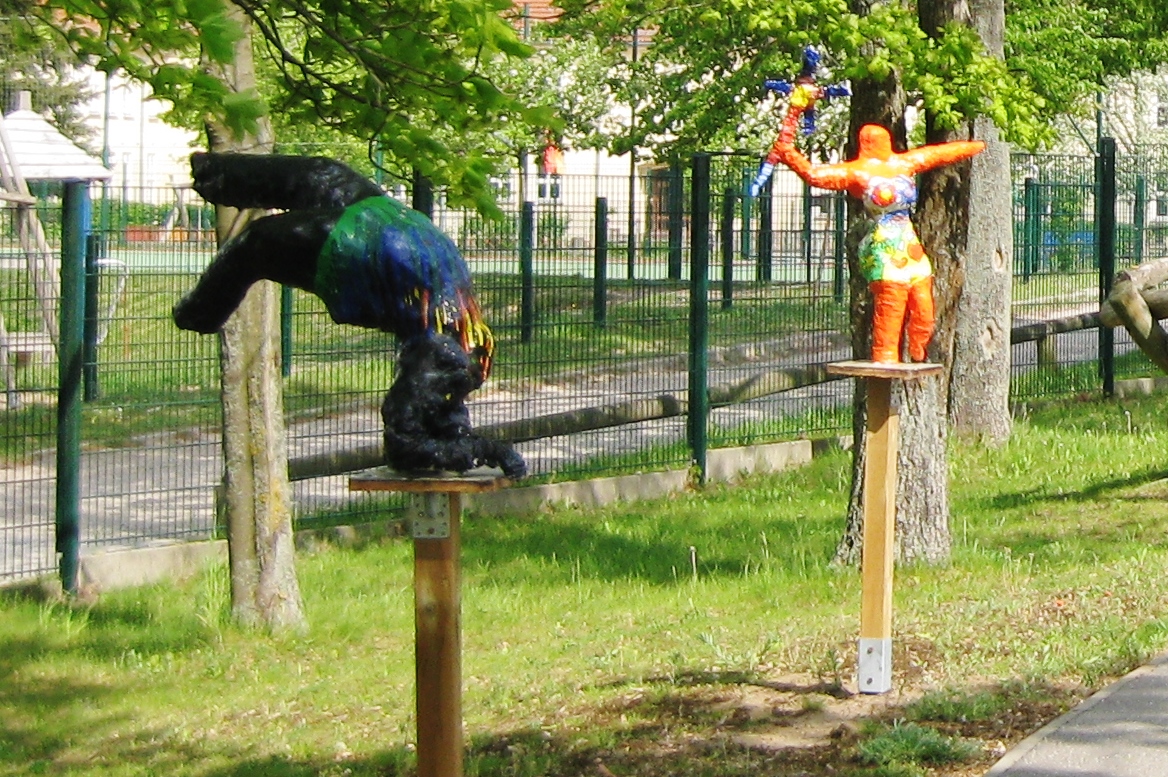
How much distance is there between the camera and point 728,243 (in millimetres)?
13086

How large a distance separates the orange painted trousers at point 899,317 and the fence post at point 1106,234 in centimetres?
1020

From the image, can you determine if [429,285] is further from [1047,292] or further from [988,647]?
[1047,292]

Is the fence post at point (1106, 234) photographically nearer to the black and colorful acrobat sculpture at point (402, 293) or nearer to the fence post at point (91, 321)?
the fence post at point (91, 321)

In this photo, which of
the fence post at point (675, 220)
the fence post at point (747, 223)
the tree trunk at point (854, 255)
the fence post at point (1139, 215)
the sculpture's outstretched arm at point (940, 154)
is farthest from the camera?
the fence post at point (1139, 215)

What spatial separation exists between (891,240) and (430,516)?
3.35m

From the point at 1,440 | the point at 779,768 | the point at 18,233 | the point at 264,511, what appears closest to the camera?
the point at 779,768

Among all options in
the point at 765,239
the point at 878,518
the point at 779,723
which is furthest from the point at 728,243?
the point at 779,723

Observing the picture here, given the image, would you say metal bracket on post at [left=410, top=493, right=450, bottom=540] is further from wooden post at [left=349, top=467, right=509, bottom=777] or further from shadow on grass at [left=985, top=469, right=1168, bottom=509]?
shadow on grass at [left=985, top=469, right=1168, bottom=509]

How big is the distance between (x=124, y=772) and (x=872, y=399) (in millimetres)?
3267

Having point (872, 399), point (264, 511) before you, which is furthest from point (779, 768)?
point (264, 511)

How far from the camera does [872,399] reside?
674 centimetres

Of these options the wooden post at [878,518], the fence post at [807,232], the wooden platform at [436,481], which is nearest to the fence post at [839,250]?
the fence post at [807,232]

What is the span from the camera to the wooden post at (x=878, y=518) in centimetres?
659

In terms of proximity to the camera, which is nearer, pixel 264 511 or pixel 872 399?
pixel 872 399
